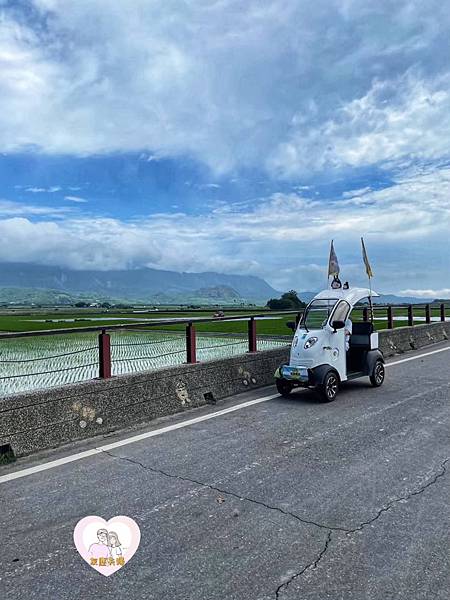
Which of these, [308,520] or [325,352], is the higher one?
[325,352]

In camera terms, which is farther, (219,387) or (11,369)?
(11,369)

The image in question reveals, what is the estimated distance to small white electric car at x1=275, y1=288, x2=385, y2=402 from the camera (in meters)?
7.95

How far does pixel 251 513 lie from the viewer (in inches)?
152

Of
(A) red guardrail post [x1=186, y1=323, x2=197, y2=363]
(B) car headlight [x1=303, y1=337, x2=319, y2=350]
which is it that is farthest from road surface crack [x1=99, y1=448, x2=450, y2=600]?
(B) car headlight [x1=303, y1=337, x2=319, y2=350]

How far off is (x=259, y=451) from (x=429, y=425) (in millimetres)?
2531

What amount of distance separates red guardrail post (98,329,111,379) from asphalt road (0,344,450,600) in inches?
36.9

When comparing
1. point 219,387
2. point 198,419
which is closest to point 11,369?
point 219,387

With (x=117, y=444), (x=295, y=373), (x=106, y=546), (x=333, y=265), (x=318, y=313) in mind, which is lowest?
(x=106, y=546)

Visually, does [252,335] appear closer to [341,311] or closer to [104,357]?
[341,311]

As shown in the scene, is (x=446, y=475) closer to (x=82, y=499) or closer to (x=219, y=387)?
(x=82, y=499)

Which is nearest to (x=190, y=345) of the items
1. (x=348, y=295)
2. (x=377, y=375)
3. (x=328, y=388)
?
(x=328, y=388)

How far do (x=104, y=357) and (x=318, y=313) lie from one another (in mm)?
3766

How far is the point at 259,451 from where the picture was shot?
17.7 ft

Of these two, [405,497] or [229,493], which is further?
[229,493]
